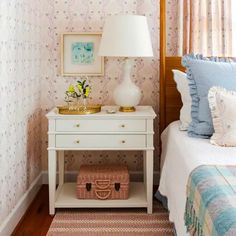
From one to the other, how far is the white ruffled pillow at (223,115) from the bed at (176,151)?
62 millimetres

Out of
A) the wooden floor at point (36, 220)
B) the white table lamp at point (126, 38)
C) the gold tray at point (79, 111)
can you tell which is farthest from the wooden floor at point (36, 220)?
the white table lamp at point (126, 38)

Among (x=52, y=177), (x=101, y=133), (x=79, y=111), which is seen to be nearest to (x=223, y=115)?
(x=101, y=133)

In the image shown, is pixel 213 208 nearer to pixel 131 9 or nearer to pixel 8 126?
pixel 8 126

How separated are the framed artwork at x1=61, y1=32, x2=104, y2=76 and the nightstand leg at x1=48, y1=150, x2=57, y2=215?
79 centimetres

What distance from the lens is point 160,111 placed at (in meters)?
3.17

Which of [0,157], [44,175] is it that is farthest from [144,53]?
[44,175]

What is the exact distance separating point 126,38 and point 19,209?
1360 millimetres

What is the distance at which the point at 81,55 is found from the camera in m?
3.25

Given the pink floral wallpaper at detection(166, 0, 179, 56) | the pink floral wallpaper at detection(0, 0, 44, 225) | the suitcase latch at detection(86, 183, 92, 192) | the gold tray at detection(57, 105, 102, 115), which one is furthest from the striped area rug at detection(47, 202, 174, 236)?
the pink floral wallpaper at detection(166, 0, 179, 56)

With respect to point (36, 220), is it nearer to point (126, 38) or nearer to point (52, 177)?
point (52, 177)

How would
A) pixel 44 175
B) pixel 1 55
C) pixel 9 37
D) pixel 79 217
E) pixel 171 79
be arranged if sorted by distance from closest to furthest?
pixel 1 55 → pixel 9 37 → pixel 79 217 → pixel 171 79 → pixel 44 175

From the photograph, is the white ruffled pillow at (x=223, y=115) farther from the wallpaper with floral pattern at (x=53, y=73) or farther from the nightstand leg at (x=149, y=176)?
the wallpaper with floral pattern at (x=53, y=73)

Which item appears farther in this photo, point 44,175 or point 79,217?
point 44,175

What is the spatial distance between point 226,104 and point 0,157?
1335mm
